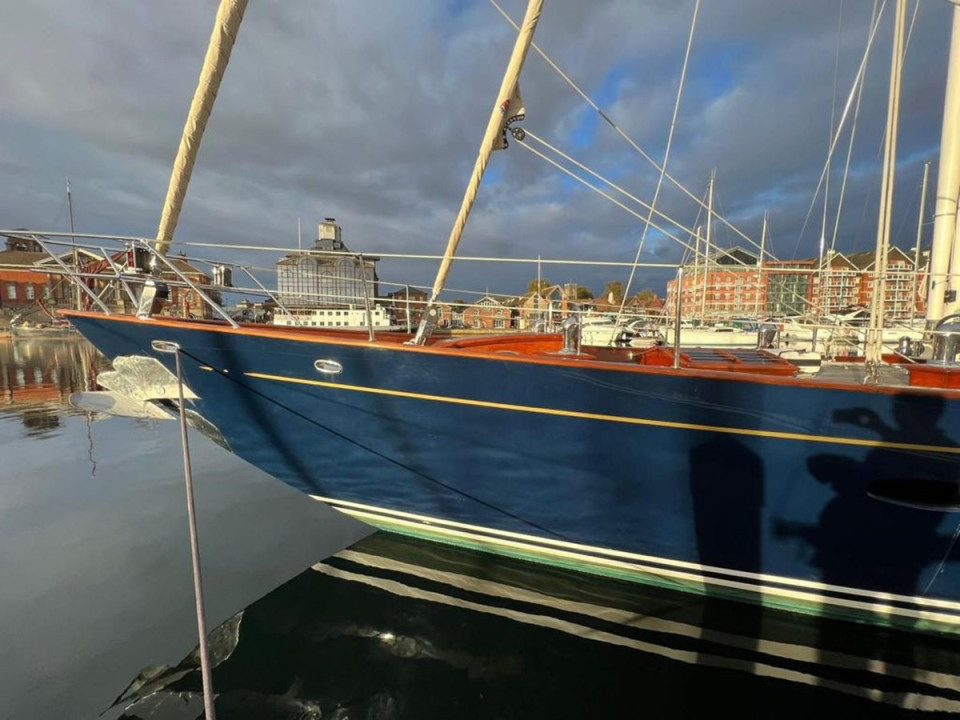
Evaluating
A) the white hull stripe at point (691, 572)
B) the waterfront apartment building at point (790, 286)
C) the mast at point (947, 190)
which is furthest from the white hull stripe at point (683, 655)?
the mast at point (947, 190)

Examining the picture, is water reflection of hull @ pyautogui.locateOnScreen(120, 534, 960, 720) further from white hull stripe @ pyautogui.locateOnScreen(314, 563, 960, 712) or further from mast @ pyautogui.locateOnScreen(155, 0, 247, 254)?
mast @ pyautogui.locateOnScreen(155, 0, 247, 254)

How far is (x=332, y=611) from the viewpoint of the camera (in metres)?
4.56

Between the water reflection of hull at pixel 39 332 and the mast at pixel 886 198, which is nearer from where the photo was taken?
the mast at pixel 886 198

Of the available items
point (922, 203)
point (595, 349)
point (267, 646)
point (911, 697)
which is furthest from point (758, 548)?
point (922, 203)

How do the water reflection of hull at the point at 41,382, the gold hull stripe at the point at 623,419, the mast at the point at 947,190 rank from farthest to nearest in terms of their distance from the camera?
the water reflection of hull at the point at 41,382 → the mast at the point at 947,190 → the gold hull stripe at the point at 623,419

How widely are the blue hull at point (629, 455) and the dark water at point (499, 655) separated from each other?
0.32 metres

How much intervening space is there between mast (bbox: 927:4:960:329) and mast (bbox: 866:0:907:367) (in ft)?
7.79

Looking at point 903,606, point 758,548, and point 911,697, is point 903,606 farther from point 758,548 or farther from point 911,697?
point 758,548

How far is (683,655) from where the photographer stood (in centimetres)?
394

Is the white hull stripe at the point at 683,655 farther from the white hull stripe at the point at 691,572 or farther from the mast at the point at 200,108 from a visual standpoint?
the mast at the point at 200,108

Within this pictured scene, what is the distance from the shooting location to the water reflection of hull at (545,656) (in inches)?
136

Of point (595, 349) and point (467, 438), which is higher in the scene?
point (595, 349)

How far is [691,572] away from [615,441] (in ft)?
5.46

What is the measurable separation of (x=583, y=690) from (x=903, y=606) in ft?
10.2
